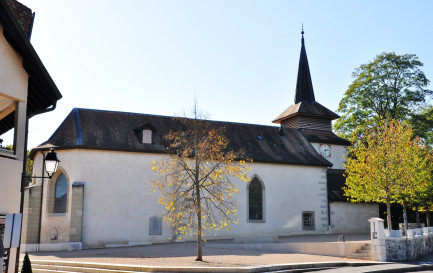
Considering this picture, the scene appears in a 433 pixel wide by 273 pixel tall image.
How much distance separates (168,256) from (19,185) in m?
9.30

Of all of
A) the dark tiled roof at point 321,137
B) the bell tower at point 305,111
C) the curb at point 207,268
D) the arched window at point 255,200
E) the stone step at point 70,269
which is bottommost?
the stone step at point 70,269

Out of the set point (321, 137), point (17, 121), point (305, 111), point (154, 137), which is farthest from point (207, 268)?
point (305, 111)

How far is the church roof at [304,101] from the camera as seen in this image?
118ft

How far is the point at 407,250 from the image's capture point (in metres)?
18.8

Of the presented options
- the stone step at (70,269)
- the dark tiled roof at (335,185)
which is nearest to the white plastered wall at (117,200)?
the dark tiled roof at (335,185)

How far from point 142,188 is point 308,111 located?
16.1 meters

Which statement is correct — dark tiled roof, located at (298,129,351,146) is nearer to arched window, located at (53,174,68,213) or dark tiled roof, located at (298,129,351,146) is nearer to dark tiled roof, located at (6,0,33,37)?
arched window, located at (53,174,68,213)

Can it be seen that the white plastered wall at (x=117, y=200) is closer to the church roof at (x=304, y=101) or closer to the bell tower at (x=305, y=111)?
the bell tower at (x=305, y=111)

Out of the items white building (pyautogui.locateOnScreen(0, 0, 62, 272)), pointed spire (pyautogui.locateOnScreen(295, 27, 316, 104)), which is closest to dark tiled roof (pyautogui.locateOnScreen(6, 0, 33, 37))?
white building (pyautogui.locateOnScreen(0, 0, 62, 272))

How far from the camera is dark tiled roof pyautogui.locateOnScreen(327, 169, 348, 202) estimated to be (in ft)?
104

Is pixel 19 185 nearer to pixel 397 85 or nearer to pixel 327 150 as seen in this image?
pixel 327 150

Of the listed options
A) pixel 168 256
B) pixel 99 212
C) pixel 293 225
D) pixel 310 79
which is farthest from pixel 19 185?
pixel 310 79

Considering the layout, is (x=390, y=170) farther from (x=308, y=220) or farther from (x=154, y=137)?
(x=154, y=137)

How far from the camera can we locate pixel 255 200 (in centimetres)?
2908
